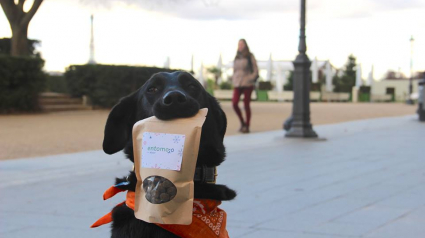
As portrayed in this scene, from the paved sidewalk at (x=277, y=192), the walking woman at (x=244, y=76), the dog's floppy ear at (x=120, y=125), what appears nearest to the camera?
the dog's floppy ear at (x=120, y=125)

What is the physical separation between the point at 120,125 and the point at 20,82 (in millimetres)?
14337

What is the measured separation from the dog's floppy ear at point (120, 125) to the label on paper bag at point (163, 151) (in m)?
0.47

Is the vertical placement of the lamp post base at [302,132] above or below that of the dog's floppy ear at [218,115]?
below

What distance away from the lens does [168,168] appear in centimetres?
203

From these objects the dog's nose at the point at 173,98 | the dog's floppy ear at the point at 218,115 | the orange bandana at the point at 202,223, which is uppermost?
the dog's nose at the point at 173,98

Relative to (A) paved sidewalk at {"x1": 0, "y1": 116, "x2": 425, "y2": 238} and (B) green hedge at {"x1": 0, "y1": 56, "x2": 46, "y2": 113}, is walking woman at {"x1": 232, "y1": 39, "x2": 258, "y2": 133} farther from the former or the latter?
(B) green hedge at {"x1": 0, "y1": 56, "x2": 46, "y2": 113}

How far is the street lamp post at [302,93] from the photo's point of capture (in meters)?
11.0

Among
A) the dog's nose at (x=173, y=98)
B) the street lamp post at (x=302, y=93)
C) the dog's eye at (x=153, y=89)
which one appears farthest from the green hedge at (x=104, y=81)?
the dog's nose at (x=173, y=98)

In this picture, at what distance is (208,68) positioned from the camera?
5006 centimetres

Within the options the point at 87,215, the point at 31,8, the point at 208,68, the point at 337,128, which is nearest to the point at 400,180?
the point at 87,215

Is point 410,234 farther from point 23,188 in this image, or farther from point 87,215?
point 23,188

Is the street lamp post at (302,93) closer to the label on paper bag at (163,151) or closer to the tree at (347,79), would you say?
the label on paper bag at (163,151)

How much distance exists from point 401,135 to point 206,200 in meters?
10.3

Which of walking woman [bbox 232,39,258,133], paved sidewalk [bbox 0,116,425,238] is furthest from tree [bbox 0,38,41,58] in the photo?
paved sidewalk [bbox 0,116,425,238]
